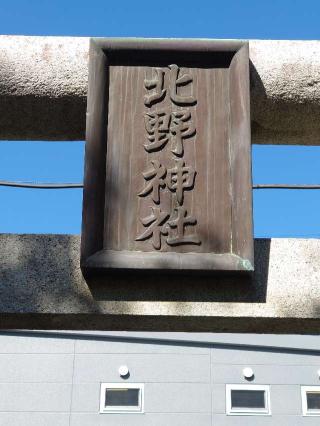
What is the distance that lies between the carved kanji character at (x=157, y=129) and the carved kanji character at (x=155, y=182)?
67 millimetres

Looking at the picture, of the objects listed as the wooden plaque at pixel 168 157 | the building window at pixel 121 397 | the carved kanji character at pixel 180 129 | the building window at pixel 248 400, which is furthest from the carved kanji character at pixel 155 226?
the building window at pixel 248 400

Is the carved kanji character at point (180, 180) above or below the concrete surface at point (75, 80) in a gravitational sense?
below

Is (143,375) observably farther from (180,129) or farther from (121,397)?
(180,129)

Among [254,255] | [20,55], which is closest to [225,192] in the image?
[254,255]

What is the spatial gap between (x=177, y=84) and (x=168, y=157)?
202 millimetres

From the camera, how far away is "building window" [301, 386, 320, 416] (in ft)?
35.0

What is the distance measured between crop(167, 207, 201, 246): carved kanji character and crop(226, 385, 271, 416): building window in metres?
9.16

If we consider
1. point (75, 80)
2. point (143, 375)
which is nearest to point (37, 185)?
point (75, 80)

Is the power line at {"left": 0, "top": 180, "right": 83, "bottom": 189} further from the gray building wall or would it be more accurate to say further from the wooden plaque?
the gray building wall

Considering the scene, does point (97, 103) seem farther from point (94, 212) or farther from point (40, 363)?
point (40, 363)

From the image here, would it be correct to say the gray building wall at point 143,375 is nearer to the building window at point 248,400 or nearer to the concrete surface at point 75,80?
the building window at point 248,400

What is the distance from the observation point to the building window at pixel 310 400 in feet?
35.0

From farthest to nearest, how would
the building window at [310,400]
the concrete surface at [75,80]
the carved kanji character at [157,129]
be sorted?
the building window at [310,400] → the concrete surface at [75,80] → the carved kanji character at [157,129]

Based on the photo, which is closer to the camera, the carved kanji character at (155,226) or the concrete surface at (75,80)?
the carved kanji character at (155,226)
